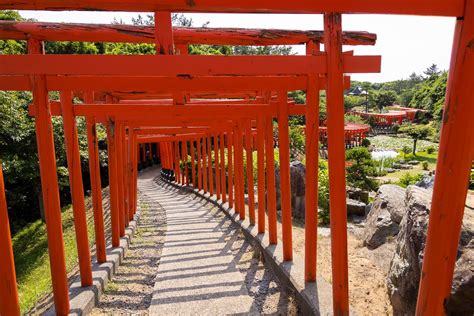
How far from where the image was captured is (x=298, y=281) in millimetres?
4281

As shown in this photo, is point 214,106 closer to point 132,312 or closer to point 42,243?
point 132,312

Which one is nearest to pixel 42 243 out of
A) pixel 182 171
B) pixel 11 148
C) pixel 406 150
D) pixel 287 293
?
pixel 11 148

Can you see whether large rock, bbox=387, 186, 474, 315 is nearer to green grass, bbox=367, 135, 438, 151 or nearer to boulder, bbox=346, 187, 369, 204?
boulder, bbox=346, 187, 369, 204

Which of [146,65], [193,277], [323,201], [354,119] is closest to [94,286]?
[193,277]

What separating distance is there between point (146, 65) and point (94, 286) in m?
3.20

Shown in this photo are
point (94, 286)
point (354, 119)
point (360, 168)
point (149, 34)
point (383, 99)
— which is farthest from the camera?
point (383, 99)

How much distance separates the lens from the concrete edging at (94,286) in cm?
413

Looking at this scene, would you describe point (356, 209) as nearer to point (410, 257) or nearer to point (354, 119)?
point (410, 257)

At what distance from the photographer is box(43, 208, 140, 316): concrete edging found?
13.6 feet

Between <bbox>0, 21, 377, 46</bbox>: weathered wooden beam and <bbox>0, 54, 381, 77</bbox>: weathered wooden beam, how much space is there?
68cm

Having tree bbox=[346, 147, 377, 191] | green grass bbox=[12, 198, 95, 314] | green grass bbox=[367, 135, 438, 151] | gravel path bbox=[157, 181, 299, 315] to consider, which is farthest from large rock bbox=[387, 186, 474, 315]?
green grass bbox=[367, 135, 438, 151]

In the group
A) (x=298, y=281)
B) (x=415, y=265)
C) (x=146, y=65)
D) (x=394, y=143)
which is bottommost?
(x=394, y=143)

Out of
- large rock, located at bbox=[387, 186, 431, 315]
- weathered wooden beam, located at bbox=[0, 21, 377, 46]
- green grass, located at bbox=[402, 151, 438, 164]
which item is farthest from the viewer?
green grass, located at bbox=[402, 151, 438, 164]

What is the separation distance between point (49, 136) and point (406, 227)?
3662 millimetres
